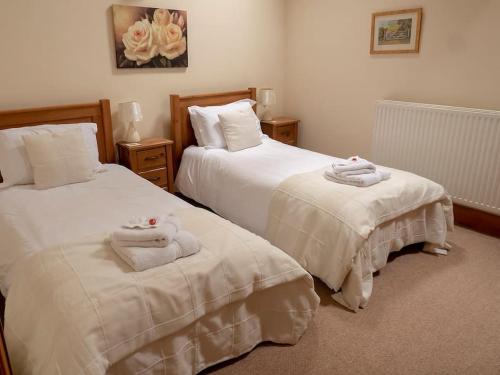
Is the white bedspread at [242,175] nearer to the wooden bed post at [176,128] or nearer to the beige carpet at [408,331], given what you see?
the wooden bed post at [176,128]

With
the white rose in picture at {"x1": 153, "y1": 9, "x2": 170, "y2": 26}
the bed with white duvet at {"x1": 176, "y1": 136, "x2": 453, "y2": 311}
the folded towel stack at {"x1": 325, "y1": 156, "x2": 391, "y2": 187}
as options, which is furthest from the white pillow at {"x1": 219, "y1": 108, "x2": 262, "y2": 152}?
the folded towel stack at {"x1": 325, "y1": 156, "x2": 391, "y2": 187}

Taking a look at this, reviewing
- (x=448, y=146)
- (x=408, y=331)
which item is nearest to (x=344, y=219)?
(x=408, y=331)

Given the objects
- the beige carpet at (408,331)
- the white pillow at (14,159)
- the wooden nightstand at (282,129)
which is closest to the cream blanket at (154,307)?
the beige carpet at (408,331)

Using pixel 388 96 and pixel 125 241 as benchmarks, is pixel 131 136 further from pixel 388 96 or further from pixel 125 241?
pixel 388 96

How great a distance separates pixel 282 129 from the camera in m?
4.36

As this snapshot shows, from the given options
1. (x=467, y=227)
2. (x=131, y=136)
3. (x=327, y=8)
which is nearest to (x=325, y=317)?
(x=467, y=227)

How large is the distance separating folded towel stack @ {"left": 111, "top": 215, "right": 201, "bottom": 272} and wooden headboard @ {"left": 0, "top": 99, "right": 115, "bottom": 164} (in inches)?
67.0

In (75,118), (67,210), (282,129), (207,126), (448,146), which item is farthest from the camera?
(282,129)

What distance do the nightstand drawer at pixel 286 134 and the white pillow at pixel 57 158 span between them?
2.16 meters

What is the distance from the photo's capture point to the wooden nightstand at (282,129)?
14.1 ft

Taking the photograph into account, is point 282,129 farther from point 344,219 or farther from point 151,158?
point 344,219

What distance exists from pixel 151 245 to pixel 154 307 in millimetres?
278

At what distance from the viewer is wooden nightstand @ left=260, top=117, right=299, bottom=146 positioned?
4285 mm

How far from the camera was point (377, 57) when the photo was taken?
3.71 m
